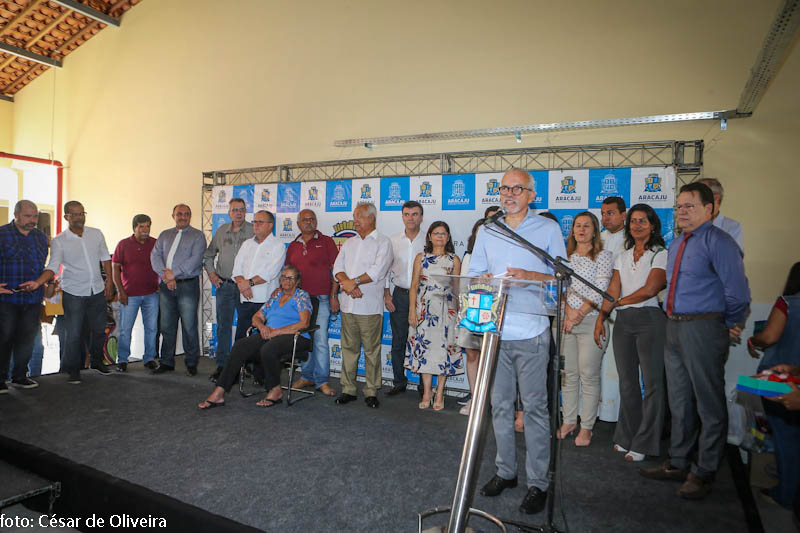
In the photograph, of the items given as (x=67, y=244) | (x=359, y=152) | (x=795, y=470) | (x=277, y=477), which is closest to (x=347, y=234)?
(x=359, y=152)

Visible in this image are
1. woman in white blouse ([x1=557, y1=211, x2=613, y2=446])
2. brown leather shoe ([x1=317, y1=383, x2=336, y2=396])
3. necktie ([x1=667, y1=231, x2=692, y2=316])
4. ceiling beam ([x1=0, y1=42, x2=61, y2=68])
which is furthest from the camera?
ceiling beam ([x1=0, y1=42, x2=61, y2=68])

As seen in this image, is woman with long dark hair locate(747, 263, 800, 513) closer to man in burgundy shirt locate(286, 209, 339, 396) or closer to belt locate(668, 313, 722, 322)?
belt locate(668, 313, 722, 322)

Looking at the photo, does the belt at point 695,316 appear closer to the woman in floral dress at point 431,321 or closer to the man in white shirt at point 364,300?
the woman in floral dress at point 431,321

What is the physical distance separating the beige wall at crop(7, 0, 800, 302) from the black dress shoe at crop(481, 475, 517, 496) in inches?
125

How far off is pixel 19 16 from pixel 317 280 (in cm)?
817

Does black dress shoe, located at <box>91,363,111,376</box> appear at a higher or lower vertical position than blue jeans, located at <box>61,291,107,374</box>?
lower

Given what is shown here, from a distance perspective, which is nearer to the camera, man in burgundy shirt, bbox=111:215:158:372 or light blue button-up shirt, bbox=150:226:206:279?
light blue button-up shirt, bbox=150:226:206:279

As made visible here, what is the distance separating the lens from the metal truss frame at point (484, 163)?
14.1 feet

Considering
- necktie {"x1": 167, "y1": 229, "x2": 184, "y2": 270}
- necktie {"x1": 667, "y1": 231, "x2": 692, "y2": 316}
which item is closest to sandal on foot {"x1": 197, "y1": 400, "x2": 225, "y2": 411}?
necktie {"x1": 167, "y1": 229, "x2": 184, "y2": 270}

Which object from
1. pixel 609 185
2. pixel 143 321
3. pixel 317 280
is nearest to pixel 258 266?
pixel 317 280

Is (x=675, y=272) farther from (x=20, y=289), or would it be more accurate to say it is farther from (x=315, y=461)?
(x=20, y=289)

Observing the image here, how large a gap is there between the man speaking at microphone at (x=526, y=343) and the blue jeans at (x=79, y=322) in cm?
426

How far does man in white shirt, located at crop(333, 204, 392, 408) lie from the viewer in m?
4.17

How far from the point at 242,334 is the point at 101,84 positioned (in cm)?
694
